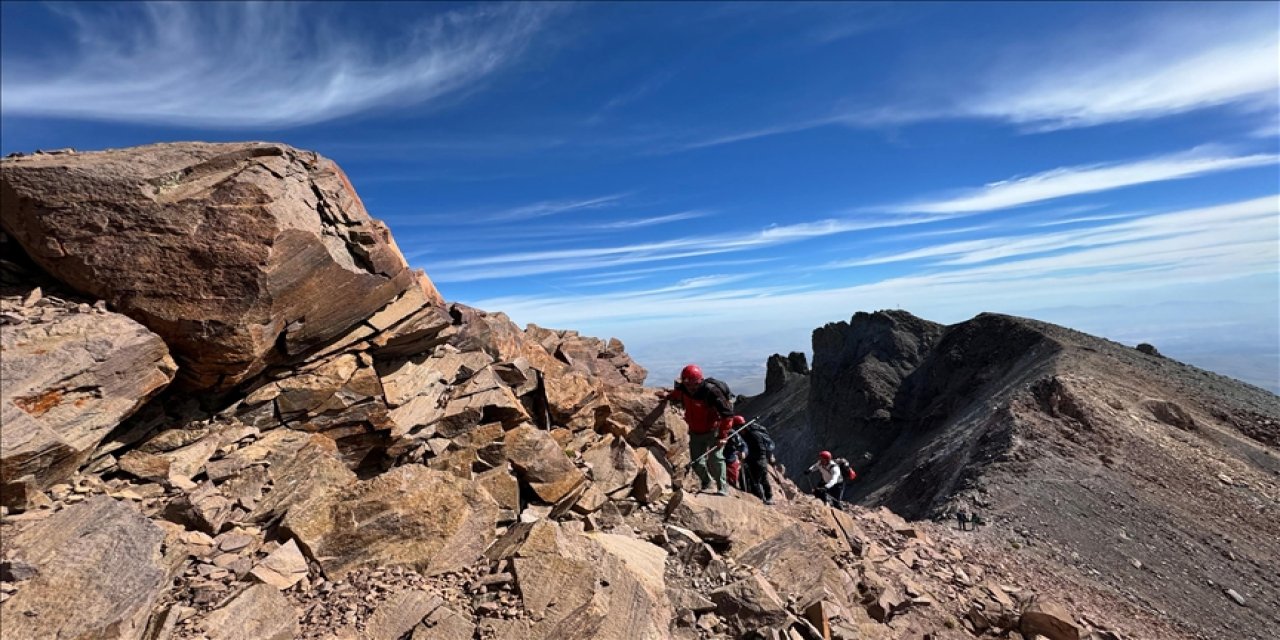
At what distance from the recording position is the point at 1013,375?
43.4 metres

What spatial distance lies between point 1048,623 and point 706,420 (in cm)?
878

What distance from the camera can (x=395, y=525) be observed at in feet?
30.2

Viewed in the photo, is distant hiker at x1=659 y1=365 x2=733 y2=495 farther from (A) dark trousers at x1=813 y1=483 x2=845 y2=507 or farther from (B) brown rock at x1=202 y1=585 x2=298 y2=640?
(B) brown rock at x1=202 y1=585 x2=298 y2=640

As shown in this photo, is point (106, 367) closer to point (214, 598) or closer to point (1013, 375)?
point (214, 598)

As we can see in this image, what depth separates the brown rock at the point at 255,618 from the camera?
6.99 meters

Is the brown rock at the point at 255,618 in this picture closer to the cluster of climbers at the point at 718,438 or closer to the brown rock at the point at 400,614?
the brown rock at the point at 400,614

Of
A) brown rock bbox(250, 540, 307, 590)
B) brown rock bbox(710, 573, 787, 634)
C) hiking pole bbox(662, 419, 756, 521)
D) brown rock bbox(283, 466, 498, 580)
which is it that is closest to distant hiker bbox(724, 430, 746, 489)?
hiking pole bbox(662, 419, 756, 521)

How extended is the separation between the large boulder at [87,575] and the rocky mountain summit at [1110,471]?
22.8 metres

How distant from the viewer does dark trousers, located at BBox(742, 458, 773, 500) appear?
16312mm

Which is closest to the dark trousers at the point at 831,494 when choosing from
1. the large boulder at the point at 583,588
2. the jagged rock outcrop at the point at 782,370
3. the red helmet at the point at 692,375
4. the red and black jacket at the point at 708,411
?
the red and black jacket at the point at 708,411

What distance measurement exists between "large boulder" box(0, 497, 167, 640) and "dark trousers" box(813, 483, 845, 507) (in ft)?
62.9

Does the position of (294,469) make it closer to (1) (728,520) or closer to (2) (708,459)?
(1) (728,520)

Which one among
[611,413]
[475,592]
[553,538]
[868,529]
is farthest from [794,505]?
[475,592]

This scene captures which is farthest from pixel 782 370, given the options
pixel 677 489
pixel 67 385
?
pixel 67 385
